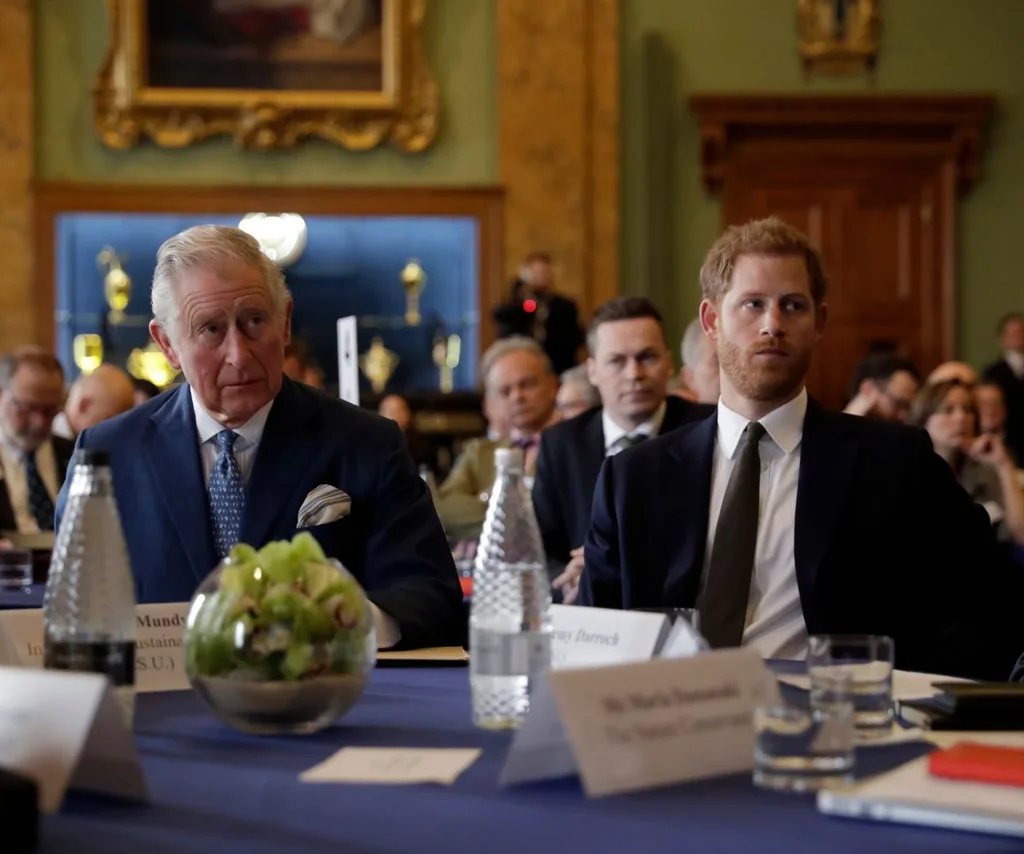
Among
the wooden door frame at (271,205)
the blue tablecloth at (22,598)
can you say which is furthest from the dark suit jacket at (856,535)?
the wooden door frame at (271,205)

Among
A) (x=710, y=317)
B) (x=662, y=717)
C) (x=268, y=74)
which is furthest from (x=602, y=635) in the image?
(x=268, y=74)

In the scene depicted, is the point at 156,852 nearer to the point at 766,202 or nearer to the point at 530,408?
the point at 530,408

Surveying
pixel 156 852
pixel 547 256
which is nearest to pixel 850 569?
pixel 156 852

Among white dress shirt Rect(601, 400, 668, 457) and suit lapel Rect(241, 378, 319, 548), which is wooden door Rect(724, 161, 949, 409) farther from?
suit lapel Rect(241, 378, 319, 548)

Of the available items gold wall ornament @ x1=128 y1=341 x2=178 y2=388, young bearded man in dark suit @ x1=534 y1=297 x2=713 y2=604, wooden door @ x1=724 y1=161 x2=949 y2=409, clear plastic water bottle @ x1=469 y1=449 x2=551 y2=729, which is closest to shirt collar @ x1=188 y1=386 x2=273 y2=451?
clear plastic water bottle @ x1=469 y1=449 x2=551 y2=729

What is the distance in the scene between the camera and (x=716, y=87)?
490 inches

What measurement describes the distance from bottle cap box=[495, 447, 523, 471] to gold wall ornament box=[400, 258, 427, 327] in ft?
34.9

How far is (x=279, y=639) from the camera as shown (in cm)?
168

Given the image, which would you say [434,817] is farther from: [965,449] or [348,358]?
[965,449]

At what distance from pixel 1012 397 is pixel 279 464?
31.4 ft

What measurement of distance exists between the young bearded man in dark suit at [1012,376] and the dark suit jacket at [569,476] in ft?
21.3

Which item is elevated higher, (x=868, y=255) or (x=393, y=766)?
(x=868, y=255)

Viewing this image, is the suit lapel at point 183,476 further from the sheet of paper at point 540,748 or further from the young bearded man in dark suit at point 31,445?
the young bearded man in dark suit at point 31,445

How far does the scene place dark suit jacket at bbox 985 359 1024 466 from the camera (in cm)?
1125
